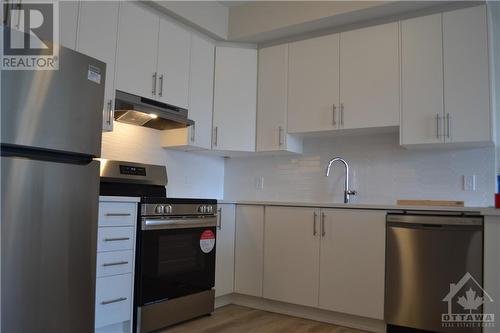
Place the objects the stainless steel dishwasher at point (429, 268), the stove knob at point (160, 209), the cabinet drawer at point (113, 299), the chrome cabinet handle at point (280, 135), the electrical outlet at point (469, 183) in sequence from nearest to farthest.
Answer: the cabinet drawer at point (113, 299) < the stainless steel dishwasher at point (429, 268) < the stove knob at point (160, 209) < the electrical outlet at point (469, 183) < the chrome cabinet handle at point (280, 135)

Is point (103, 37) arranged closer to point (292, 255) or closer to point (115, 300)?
point (115, 300)

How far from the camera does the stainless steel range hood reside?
300 cm

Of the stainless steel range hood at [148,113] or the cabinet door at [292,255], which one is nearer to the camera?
the stainless steel range hood at [148,113]

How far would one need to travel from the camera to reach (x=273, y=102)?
3.79 meters

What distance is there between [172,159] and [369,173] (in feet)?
5.71

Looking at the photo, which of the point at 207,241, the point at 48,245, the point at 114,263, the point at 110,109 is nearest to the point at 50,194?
the point at 48,245

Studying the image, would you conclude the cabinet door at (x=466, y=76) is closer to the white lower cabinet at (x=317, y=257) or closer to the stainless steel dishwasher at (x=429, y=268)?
the stainless steel dishwasher at (x=429, y=268)

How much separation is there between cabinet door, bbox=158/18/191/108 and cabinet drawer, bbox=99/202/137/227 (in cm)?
103

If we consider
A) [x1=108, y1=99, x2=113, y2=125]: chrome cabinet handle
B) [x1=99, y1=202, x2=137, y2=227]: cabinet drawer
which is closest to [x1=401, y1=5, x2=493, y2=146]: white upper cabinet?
[x1=99, y1=202, x2=137, y2=227]: cabinet drawer

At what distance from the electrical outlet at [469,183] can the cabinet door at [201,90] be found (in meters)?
2.10

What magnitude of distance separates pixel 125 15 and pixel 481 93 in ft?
8.46

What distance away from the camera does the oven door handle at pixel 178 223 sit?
2773 millimetres

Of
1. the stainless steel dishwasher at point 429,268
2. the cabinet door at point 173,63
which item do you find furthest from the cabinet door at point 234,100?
the stainless steel dishwasher at point 429,268

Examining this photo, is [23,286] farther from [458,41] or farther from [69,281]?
[458,41]
